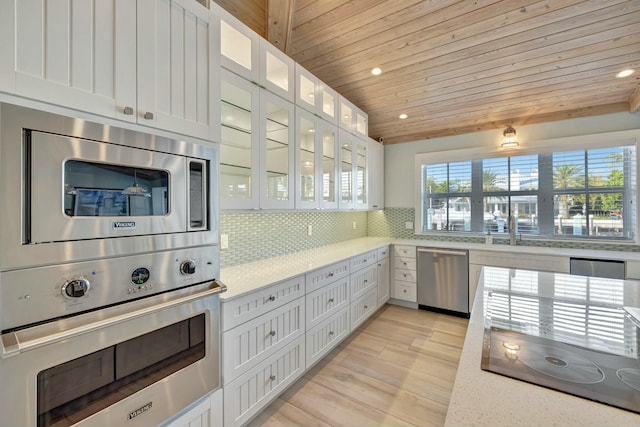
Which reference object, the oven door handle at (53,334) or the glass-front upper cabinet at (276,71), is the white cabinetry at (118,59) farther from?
the oven door handle at (53,334)

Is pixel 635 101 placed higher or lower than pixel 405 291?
higher

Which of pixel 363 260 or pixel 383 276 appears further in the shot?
pixel 383 276

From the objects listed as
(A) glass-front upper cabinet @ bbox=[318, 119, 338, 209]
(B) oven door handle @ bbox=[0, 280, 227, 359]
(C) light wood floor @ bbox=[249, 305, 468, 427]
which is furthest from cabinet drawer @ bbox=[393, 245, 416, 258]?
(B) oven door handle @ bbox=[0, 280, 227, 359]

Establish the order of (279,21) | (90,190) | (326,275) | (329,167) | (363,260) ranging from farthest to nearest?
1. (363,260)
2. (329,167)
3. (279,21)
4. (326,275)
5. (90,190)

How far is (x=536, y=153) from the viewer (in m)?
3.46

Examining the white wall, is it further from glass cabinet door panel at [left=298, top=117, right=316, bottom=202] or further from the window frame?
glass cabinet door panel at [left=298, top=117, right=316, bottom=202]

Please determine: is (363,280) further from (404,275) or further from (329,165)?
(329,165)

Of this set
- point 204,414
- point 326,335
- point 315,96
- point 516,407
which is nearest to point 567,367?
point 516,407

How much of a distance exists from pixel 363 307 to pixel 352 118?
7.48 ft

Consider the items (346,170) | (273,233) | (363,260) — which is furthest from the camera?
(346,170)

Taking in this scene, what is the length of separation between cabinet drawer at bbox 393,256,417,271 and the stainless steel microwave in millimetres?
2970

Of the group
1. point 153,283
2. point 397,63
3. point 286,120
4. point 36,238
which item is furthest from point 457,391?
point 397,63

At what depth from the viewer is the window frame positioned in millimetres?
3012

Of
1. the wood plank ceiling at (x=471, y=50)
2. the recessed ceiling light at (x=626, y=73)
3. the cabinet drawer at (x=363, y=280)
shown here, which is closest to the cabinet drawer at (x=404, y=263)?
the cabinet drawer at (x=363, y=280)
